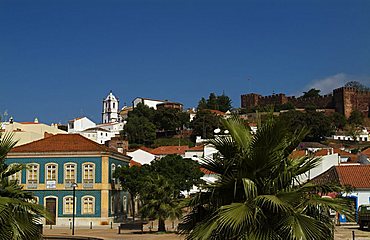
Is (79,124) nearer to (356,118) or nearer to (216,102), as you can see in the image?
(216,102)

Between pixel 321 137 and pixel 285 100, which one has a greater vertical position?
pixel 285 100

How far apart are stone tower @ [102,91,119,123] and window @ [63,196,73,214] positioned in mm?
134690

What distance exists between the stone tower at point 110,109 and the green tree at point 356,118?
68.4m

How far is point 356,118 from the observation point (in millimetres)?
162625

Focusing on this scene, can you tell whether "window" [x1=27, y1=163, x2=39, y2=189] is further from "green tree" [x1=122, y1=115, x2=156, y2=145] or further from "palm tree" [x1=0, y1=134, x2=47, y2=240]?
"green tree" [x1=122, y1=115, x2=156, y2=145]

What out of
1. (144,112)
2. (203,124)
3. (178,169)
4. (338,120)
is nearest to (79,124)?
(144,112)

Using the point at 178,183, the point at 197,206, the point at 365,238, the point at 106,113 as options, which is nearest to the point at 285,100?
the point at 106,113

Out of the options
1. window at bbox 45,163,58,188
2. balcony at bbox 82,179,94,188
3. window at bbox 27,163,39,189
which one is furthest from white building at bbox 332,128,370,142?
window at bbox 27,163,39,189

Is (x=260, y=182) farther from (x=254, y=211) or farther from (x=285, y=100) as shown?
(x=285, y=100)

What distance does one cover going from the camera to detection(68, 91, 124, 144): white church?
149625 mm

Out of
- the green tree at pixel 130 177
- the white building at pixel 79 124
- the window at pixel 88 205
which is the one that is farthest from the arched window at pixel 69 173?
the white building at pixel 79 124

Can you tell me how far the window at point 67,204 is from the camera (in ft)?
167

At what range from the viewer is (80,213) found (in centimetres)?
5081

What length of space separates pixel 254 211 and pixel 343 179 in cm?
3625
